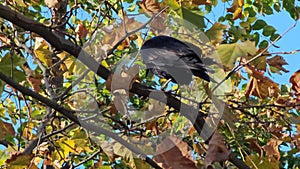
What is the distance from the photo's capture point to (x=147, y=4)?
181cm

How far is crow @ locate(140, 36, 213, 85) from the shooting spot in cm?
171

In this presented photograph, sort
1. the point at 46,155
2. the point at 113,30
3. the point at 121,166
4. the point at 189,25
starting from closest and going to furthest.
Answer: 1. the point at 189,25
2. the point at 113,30
3. the point at 46,155
4. the point at 121,166

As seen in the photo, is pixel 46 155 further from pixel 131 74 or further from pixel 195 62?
pixel 195 62

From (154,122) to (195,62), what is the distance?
0.45m

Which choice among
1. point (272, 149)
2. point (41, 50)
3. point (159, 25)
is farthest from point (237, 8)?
point (41, 50)

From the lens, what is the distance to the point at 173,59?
180cm

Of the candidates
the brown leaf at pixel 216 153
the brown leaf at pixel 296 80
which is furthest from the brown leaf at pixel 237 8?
the brown leaf at pixel 216 153

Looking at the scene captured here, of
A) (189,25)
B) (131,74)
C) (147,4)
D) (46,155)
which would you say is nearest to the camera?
(189,25)

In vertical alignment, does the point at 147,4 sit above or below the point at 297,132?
above

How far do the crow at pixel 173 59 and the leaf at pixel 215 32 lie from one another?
62 millimetres

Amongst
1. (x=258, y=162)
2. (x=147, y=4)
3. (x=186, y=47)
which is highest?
(x=147, y=4)

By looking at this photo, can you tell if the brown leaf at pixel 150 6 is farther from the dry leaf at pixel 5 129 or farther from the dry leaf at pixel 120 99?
the dry leaf at pixel 5 129

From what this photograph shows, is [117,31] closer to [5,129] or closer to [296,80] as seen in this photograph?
[5,129]

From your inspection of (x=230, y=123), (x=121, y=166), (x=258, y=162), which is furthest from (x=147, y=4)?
(x=121, y=166)
